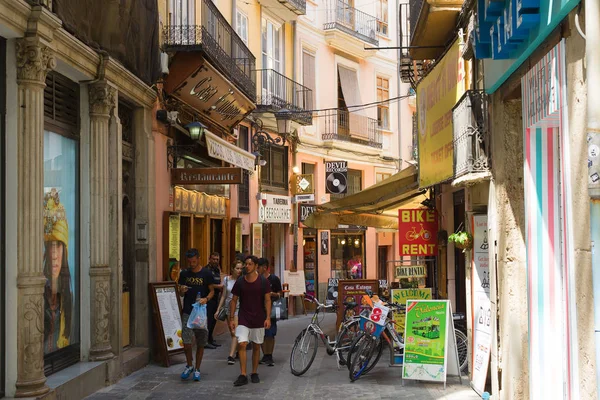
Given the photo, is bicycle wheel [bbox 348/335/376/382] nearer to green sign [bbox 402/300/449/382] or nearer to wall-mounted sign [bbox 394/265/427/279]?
green sign [bbox 402/300/449/382]

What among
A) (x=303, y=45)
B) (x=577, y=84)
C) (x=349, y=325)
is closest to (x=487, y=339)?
(x=349, y=325)

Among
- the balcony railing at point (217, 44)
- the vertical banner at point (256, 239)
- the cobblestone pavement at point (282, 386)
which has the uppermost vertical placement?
the balcony railing at point (217, 44)

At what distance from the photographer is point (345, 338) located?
11.7 meters

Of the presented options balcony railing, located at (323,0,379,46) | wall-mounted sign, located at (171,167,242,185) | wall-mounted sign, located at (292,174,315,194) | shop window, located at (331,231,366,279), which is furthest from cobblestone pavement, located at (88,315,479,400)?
balcony railing, located at (323,0,379,46)

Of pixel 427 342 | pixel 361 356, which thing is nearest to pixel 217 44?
→ pixel 361 356

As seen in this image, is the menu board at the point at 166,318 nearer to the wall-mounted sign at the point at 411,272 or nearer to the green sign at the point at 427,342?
the wall-mounted sign at the point at 411,272

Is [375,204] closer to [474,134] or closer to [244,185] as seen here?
[474,134]

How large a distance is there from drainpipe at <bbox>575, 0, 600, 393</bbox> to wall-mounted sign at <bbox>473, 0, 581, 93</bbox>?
1.50ft

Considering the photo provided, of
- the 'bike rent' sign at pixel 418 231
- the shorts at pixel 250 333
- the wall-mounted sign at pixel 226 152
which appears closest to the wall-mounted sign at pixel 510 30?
the shorts at pixel 250 333

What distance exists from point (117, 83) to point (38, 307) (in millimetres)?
4011

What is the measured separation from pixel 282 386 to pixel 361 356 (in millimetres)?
1129

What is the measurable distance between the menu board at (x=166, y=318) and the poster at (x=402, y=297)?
342 centimetres

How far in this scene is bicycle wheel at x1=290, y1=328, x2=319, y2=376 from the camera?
1132 cm

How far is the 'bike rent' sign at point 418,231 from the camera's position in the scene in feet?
46.1
